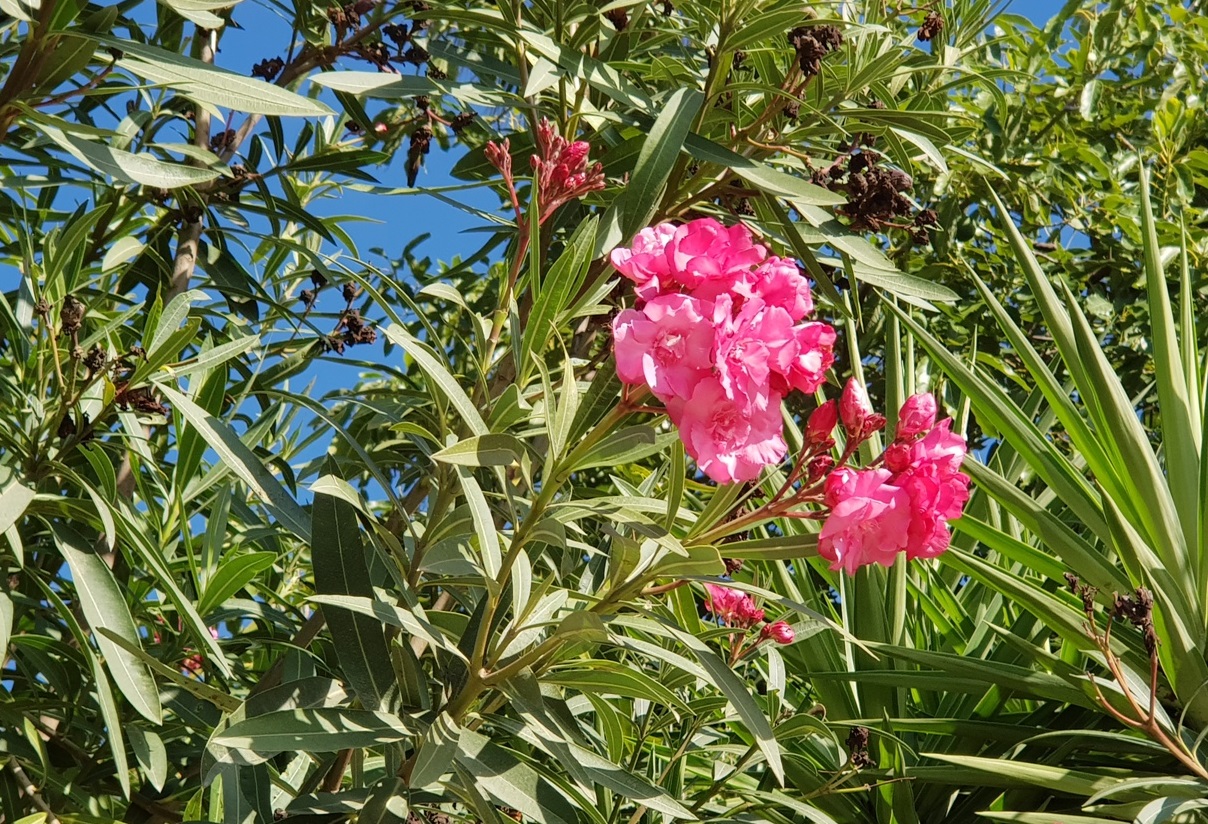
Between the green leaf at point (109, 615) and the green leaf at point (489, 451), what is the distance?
453 mm

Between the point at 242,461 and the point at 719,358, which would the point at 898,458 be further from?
the point at 242,461

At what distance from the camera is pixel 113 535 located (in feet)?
4.28

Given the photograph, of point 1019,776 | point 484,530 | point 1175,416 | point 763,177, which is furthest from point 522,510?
point 1175,416

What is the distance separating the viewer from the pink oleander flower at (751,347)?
91 cm

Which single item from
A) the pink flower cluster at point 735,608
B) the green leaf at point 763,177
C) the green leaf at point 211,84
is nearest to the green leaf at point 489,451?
the green leaf at point 211,84

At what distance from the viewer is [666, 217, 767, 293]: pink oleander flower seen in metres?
0.97

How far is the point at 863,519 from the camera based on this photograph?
0.96 metres

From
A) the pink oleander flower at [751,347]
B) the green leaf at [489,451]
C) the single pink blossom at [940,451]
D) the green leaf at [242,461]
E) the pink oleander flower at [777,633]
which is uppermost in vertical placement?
the pink oleander flower at [751,347]

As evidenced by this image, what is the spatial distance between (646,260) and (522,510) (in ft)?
1.50

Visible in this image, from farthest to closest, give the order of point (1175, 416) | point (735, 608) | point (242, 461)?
point (1175, 416)
point (735, 608)
point (242, 461)

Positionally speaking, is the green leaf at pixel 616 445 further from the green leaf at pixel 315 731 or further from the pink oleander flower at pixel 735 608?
the pink oleander flower at pixel 735 608

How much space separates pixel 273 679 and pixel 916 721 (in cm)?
87

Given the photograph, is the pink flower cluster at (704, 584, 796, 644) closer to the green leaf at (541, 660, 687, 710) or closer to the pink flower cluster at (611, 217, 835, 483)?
the green leaf at (541, 660, 687, 710)

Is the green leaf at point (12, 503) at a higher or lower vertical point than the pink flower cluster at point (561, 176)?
lower
